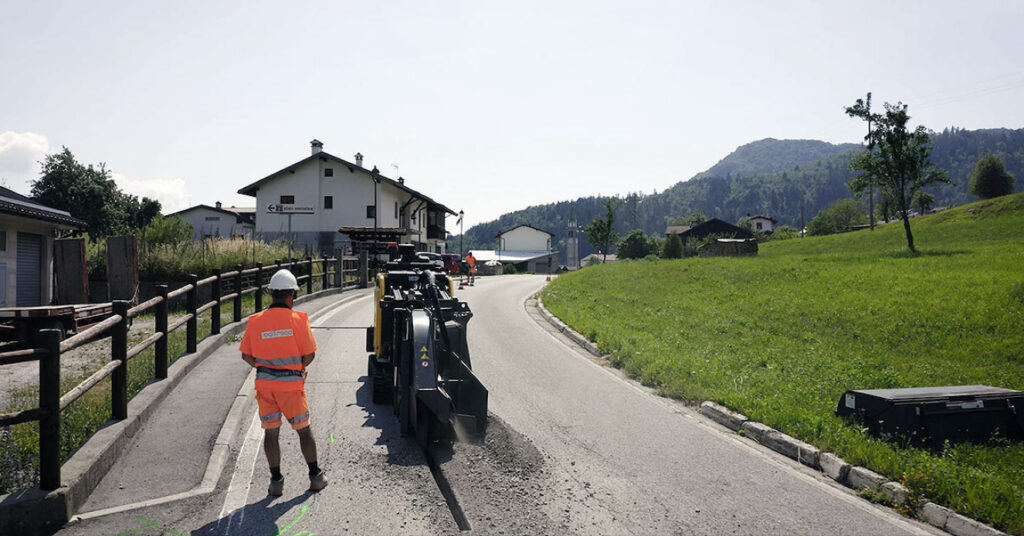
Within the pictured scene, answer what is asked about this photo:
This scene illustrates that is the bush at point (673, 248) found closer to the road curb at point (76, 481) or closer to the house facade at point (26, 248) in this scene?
the house facade at point (26, 248)

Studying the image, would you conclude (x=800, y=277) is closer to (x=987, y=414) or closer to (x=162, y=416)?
(x=987, y=414)

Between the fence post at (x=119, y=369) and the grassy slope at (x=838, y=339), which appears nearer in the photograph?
the grassy slope at (x=838, y=339)

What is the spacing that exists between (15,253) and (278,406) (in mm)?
17017

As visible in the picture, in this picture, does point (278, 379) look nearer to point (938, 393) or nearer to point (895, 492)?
point (895, 492)

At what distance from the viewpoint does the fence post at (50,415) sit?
4.31 m

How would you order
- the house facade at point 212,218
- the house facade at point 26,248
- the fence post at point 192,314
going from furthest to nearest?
the house facade at point 212,218 < the house facade at point 26,248 < the fence post at point 192,314

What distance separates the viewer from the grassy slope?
5.79 meters

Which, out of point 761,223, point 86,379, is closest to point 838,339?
point 86,379

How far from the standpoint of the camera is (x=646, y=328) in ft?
48.3

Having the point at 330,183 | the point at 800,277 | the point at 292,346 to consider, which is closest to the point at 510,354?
the point at 292,346

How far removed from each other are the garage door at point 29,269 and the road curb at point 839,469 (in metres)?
18.9

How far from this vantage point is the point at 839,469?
18.9 ft

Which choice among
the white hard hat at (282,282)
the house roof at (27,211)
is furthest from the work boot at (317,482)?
the house roof at (27,211)

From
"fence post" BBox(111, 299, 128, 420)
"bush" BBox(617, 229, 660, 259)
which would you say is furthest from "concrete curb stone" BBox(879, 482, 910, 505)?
"bush" BBox(617, 229, 660, 259)
